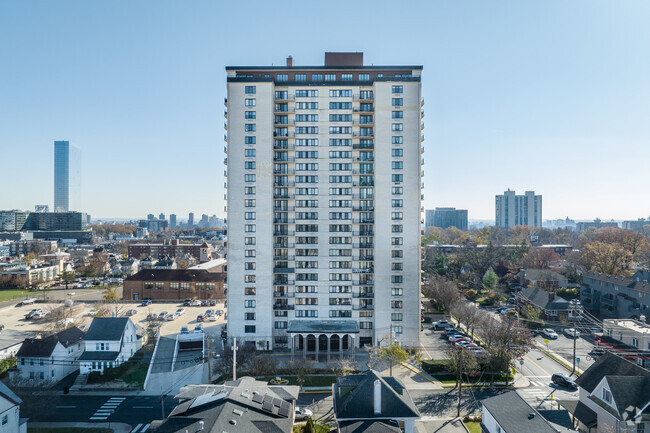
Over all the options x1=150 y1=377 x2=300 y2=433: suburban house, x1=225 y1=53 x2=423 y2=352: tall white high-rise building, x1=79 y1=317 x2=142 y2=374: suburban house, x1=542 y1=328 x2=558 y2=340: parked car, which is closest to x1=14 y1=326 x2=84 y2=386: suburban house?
x1=79 y1=317 x2=142 y2=374: suburban house

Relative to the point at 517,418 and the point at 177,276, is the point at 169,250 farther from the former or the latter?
the point at 517,418

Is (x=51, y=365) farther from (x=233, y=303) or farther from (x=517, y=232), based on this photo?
(x=517, y=232)

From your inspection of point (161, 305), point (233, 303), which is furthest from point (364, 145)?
point (161, 305)

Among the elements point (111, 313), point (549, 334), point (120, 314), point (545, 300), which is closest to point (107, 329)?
point (111, 313)

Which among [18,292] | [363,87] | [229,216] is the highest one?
[363,87]

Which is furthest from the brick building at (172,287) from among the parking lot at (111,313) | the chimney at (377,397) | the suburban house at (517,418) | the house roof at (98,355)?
the suburban house at (517,418)

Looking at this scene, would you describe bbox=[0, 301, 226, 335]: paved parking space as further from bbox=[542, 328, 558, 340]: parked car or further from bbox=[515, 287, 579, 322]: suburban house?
bbox=[515, 287, 579, 322]: suburban house

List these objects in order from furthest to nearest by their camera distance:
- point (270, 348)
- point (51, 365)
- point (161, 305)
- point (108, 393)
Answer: point (161, 305), point (270, 348), point (51, 365), point (108, 393)

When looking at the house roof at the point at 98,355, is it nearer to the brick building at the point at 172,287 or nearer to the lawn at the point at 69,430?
the lawn at the point at 69,430
